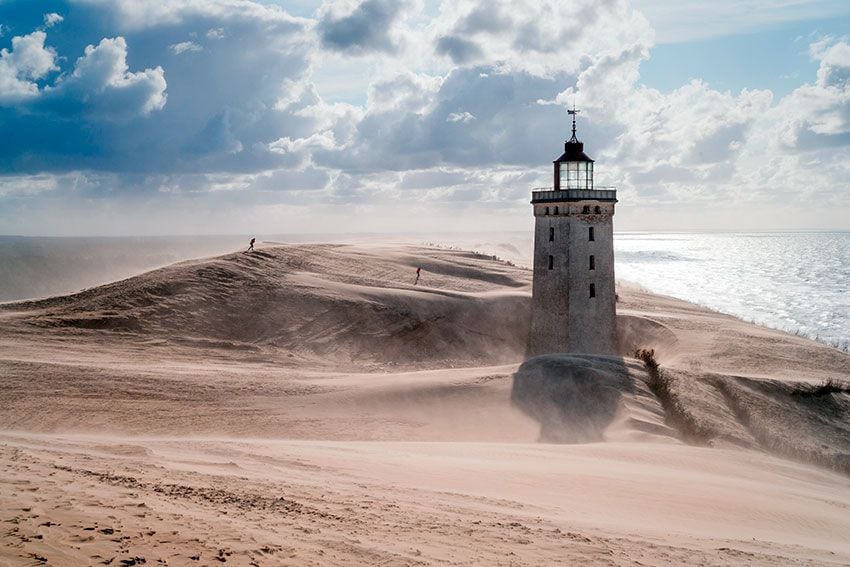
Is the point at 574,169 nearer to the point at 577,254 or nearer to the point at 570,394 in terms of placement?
the point at 577,254

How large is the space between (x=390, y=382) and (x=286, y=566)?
14.3m

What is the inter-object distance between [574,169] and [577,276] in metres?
4.52

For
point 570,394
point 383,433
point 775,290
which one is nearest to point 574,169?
point 570,394

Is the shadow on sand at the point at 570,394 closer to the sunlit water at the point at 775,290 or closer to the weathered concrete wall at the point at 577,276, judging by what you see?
the weathered concrete wall at the point at 577,276

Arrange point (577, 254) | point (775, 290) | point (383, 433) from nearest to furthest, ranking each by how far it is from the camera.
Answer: point (383, 433) < point (577, 254) < point (775, 290)

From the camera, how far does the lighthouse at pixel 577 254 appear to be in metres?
30.0

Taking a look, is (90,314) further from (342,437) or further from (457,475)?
(457,475)

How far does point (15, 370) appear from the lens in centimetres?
2067

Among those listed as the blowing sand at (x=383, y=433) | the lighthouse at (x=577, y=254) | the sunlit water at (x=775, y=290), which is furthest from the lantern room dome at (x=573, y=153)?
the sunlit water at (x=775, y=290)

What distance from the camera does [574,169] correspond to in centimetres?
3036

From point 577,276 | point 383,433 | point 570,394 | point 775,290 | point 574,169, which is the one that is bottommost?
point 383,433

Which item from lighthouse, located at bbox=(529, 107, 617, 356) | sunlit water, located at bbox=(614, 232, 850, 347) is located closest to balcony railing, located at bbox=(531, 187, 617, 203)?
lighthouse, located at bbox=(529, 107, 617, 356)

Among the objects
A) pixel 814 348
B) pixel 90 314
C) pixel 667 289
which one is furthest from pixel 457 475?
pixel 667 289

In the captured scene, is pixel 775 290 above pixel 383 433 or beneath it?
above
